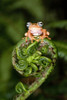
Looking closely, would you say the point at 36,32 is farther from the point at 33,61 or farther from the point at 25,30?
the point at 25,30

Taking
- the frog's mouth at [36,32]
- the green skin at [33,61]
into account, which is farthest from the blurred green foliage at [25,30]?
the green skin at [33,61]

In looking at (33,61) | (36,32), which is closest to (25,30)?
(36,32)

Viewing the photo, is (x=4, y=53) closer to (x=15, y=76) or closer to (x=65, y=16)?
(x=15, y=76)

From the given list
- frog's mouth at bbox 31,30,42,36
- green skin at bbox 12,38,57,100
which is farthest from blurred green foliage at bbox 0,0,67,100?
green skin at bbox 12,38,57,100

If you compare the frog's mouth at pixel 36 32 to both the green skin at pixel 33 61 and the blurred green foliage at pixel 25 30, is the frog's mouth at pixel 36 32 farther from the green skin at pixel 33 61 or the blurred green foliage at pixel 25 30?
the blurred green foliage at pixel 25 30

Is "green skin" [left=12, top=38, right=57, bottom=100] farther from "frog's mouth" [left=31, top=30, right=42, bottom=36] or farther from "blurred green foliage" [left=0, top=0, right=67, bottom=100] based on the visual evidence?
"blurred green foliage" [left=0, top=0, right=67, bottom=100]
